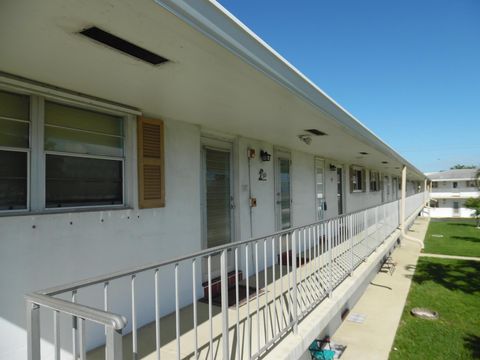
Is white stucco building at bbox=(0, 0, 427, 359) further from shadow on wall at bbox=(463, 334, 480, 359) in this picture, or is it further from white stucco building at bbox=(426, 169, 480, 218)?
white stucco building at bbox=(426, 169, 480, 218)

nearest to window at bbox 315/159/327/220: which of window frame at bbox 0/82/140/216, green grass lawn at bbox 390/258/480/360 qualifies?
green grass lawn at bbox 390/258/480/360

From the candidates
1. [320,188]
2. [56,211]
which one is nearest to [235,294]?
[56,211]

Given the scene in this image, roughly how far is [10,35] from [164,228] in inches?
102

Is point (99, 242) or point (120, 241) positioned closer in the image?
point (99, 242)

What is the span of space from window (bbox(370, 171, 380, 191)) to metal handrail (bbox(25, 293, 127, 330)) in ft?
49.5

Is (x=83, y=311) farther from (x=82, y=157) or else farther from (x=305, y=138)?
(x=305, y=138)

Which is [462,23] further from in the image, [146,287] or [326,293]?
[146,287]

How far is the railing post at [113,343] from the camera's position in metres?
1.22

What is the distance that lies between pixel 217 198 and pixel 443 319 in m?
4.37

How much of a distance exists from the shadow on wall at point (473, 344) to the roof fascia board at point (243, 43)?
383 cm

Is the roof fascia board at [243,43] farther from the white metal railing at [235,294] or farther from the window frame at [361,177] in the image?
the window frame at [361,177]

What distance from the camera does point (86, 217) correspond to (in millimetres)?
3193

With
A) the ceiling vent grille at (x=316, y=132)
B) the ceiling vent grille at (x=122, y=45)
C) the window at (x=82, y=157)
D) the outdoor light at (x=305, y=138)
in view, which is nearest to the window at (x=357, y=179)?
the outdoor light at (x=305, y=138)

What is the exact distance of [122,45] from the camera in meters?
2.15
